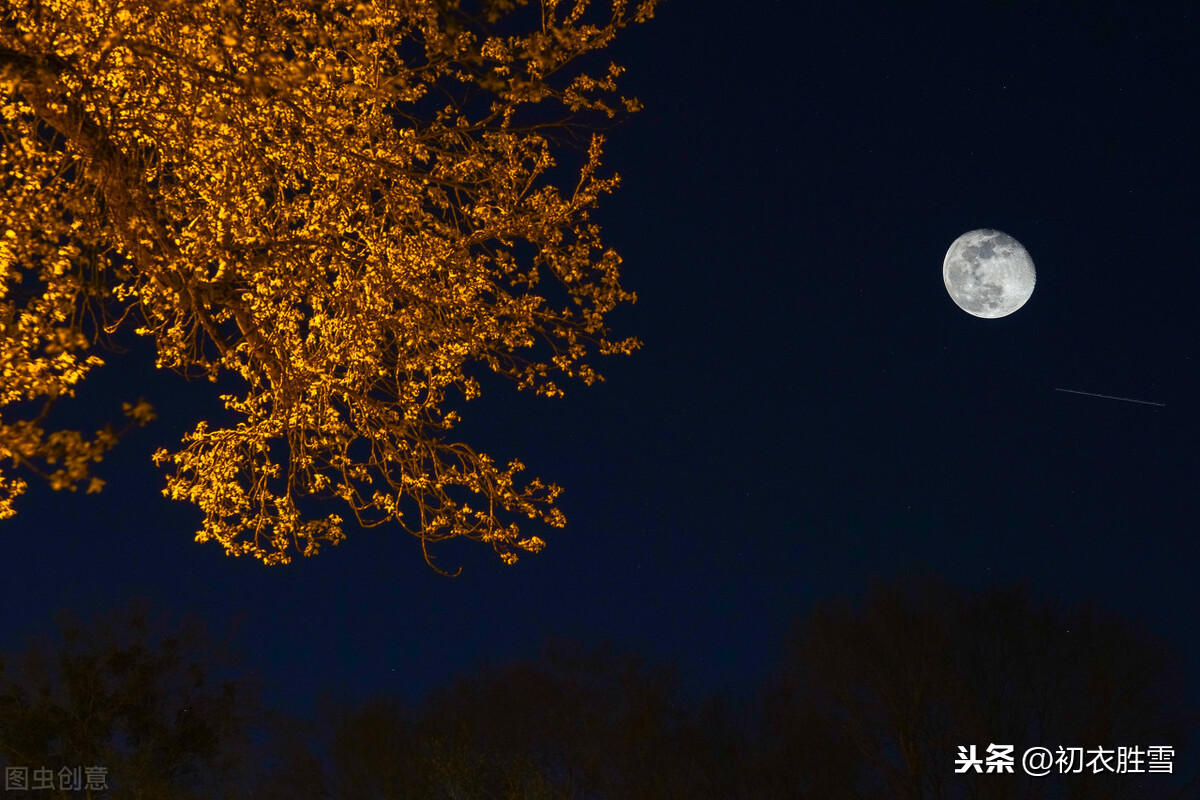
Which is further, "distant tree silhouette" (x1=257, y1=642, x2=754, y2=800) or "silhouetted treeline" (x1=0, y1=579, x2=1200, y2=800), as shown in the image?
"distant tree silhouette" (x1=257, y1=642, x2=754, y2=800)

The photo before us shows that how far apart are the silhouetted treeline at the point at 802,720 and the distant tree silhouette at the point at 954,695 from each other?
1.5 inches

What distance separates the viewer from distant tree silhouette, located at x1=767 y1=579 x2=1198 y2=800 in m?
25.3

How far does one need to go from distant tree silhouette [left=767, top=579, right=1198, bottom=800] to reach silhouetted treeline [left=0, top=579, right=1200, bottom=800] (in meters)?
0.04

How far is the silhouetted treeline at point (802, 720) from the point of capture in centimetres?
2503

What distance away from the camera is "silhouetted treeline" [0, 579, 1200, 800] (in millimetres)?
25031

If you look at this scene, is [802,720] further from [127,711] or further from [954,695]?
[127,711]

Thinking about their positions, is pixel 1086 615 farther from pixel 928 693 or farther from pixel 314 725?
pixel 314 725

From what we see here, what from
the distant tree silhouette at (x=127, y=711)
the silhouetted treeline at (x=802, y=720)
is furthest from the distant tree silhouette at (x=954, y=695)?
the distant tree silhouette at (x=127, y=711)

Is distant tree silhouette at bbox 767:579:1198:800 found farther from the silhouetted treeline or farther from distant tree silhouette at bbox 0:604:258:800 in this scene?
distant tree silhouette at bbox 0:604:258:800

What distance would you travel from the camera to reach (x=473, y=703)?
34.2 m

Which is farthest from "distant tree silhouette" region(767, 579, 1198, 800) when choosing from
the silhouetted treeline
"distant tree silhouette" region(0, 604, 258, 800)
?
"distant tree silhouette" region(0, 604, 258, 800)

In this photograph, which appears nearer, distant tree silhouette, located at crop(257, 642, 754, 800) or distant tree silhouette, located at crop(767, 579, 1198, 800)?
distant tree silhouette, located at crop(767, 579, 1198, 800)

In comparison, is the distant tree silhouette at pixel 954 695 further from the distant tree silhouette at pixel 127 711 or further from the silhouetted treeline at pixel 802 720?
the distant tree silhouette at pixel 127 711

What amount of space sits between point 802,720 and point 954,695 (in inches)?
145
